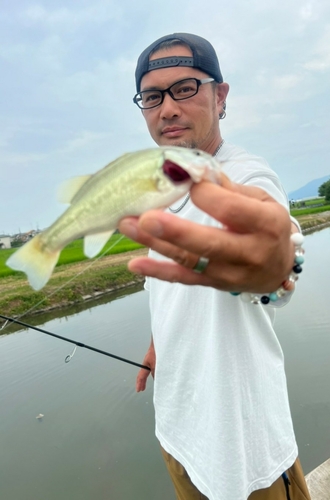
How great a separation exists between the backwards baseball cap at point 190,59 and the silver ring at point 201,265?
1.64m

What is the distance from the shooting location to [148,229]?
0.96 m

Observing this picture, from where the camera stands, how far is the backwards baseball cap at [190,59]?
2.19 meters

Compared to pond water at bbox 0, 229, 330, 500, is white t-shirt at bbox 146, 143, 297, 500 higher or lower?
higher

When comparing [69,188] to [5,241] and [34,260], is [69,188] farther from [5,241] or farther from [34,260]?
[5,241]

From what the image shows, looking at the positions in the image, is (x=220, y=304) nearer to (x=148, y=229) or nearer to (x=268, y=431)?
(x=268, y=431)

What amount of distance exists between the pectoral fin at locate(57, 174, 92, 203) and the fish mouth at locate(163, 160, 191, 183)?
44cm

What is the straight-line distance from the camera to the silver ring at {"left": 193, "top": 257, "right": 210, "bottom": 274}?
1014mm

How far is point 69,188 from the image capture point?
149 cm

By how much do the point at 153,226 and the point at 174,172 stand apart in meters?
0.28

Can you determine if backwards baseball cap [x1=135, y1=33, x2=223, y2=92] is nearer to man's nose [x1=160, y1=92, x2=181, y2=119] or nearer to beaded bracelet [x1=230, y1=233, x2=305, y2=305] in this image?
man's nose [x1=160, y1=92, x2=181, y2=119]

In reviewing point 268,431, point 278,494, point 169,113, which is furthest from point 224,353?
point 169,113

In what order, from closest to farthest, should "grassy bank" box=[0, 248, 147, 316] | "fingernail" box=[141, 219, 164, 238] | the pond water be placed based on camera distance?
"fingernail" box=[141, 219, 164, 238] < the pond water < "grassy bank" box=[0, 248, 147, 316]

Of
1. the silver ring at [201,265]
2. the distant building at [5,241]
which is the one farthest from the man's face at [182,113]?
the distant building at [5,241]

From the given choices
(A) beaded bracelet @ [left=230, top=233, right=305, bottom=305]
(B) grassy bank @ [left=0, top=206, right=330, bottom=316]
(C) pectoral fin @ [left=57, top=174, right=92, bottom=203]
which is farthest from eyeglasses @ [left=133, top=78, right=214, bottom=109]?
(B) grassy bank @ [left=0, top=206, right=330, bottom=316]
